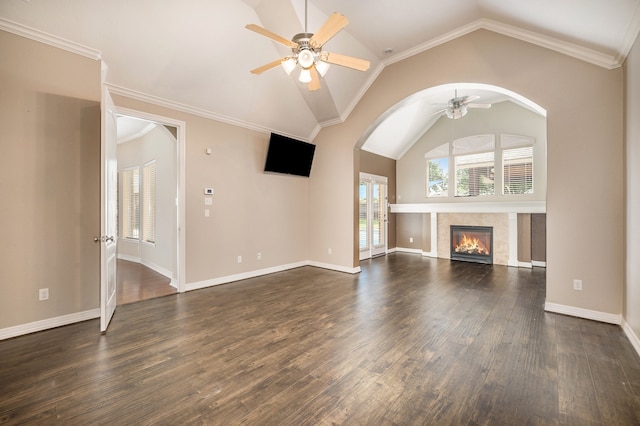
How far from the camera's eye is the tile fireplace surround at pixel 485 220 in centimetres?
628

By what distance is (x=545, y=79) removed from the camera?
345 cm

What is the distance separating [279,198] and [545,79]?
465 cm

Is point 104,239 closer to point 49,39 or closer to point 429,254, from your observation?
point 49,39

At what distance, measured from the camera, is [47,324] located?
2.96 metres


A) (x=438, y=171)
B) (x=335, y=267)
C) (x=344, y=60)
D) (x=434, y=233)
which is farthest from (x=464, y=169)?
(x=344, y=60)

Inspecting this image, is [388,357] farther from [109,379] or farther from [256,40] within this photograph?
[256,40]

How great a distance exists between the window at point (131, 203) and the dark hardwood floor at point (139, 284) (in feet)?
3.51

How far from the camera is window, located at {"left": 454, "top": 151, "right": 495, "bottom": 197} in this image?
7027 mm

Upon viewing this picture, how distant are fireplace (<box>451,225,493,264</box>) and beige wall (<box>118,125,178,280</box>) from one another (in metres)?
6.70

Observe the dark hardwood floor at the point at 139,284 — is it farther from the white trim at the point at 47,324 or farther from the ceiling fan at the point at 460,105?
the ceiling fan at the point at 460,105

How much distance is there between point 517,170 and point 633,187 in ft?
14.3

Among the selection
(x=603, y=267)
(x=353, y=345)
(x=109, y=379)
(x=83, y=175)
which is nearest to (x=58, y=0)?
(x=83, y=175)

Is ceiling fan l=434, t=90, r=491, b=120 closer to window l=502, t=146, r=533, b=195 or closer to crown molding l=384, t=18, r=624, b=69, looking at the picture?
crown molding l=384, t=18, r=624, b=69

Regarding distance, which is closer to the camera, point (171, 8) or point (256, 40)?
point (171, 8)
